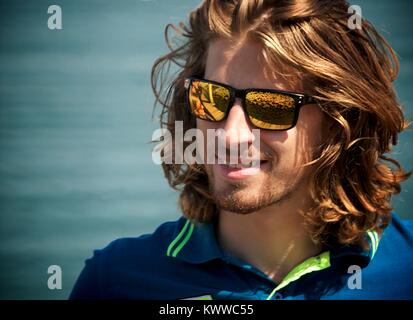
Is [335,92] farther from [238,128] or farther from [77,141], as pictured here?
[77,141]

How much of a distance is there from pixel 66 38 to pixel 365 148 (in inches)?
95.5

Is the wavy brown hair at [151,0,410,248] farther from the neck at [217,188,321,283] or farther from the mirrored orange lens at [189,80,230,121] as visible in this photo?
the mirrored orange lens at [189,80,230,121]

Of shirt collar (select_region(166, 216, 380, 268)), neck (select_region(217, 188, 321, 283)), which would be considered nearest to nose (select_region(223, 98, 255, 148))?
neck (select_region(217, 188, 321, 283))

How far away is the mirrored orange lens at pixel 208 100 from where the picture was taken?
1849mm

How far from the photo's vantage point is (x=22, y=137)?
3.69 meters

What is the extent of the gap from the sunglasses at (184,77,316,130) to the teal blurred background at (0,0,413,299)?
1412 mm

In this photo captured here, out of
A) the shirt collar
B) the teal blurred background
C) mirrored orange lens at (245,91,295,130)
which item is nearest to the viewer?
mirrored orange lens at (245,91,295,130)

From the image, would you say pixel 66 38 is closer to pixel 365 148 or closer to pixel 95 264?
pixel 95 264

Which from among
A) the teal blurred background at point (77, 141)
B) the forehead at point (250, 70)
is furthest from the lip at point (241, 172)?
the teal blurred background at point (77, 141)

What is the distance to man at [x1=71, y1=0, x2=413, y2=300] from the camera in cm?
184

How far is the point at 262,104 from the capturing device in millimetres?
1798

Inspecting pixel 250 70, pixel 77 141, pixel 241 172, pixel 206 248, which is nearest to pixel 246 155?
pixel 241 172

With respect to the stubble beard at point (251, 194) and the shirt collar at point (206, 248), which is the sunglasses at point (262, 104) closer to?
the stubble beard at point (251, 194)
